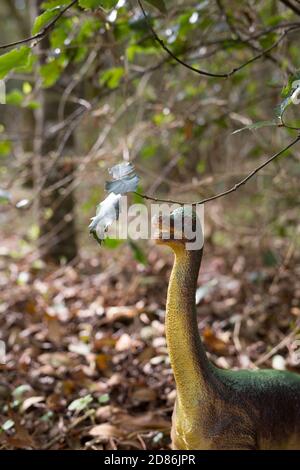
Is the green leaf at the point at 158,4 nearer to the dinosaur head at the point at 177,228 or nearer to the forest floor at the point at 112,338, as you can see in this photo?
the dinosaur head at the point at 177,228

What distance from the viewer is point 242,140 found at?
463 centimetres

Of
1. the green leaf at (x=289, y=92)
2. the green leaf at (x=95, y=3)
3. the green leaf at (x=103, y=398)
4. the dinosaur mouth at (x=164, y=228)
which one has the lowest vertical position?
the green leaf at (x=103, y=398)

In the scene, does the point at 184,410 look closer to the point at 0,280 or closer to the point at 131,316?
the point at 131,316

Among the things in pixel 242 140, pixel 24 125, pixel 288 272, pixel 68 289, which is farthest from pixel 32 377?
pixel 24 125

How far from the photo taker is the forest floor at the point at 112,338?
1.84 m

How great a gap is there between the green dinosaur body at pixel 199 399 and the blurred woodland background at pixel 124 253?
0.41 m

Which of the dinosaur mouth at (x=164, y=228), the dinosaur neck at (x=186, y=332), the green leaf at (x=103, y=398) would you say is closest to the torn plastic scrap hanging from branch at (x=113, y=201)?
the dinosaur mouth at (x=164, y=228)

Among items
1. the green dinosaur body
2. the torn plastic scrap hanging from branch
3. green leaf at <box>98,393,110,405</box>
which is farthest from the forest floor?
the torn plastic scrap hanging from branch

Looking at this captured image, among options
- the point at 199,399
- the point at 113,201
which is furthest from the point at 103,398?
the point at 113,201

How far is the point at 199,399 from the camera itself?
1.31m

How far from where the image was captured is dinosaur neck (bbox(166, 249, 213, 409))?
130cm

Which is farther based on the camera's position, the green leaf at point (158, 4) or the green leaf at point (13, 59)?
the green leaf at point (158, 4)

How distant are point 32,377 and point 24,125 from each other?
6399 mm

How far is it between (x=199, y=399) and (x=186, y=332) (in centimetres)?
17
